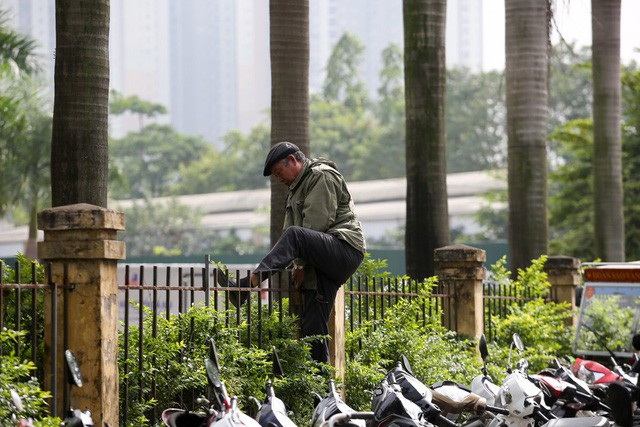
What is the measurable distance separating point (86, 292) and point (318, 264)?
219 centimetres

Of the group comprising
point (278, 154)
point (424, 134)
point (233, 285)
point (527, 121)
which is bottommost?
point (233, 285)

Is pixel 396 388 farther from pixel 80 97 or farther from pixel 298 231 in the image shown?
pixel 80 97

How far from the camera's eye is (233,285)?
9.36 m

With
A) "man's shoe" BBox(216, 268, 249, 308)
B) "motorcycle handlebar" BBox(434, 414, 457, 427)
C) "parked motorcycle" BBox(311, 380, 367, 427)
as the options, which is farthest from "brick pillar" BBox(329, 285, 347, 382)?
"parked motorcycle" BBox(311, 380, 367, 427)

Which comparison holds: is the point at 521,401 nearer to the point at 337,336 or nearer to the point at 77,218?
the point at 337,336

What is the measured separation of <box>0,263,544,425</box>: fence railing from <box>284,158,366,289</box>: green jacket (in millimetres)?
574

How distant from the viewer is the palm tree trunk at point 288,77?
1327 centimetres

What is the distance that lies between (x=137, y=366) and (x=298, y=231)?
5.26 ft

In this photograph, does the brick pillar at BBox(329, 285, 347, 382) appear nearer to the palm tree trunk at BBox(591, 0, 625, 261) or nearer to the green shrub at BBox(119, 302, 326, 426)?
the green shrub at BBox(119, 302, 326, 426)

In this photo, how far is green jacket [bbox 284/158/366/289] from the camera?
945 centimetres

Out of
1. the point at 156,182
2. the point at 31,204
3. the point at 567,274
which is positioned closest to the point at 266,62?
the point at 156,182

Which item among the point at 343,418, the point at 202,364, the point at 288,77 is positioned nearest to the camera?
the point at 343,418

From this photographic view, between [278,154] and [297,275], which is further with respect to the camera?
[297,275]

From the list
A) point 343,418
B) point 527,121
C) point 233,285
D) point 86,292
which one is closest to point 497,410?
point 343,418
